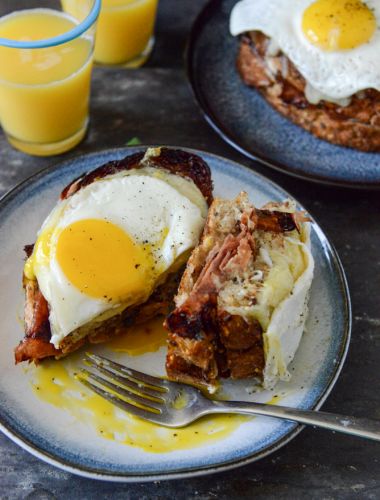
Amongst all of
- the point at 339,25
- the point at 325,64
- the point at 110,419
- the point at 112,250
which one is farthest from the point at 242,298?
the point at 339,25

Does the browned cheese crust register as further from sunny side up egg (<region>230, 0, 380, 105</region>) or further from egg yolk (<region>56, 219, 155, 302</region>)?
egg yolk (<region>56, 219, 155, 302</region>)

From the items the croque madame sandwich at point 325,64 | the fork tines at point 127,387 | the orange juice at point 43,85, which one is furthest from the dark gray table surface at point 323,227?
the croque madame sandwich at point 325,64

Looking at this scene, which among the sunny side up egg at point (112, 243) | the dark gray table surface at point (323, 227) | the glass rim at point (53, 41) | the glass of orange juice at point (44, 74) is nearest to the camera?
the dark gray table surface at point (323, 227)

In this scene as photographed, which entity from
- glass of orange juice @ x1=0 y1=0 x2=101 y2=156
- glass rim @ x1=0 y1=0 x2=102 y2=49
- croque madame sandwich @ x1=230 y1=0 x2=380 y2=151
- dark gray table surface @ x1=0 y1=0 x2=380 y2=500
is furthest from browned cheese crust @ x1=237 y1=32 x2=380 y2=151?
glass rim @ x1=0 y1=0 x2=102 y2=49

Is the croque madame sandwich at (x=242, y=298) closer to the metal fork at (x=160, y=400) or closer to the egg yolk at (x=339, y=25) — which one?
the metal fork at (x=160, y=400)

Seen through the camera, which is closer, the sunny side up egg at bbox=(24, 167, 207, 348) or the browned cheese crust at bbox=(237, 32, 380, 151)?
the sunny side up egg at bbox=(24, 167, 207, 348)
